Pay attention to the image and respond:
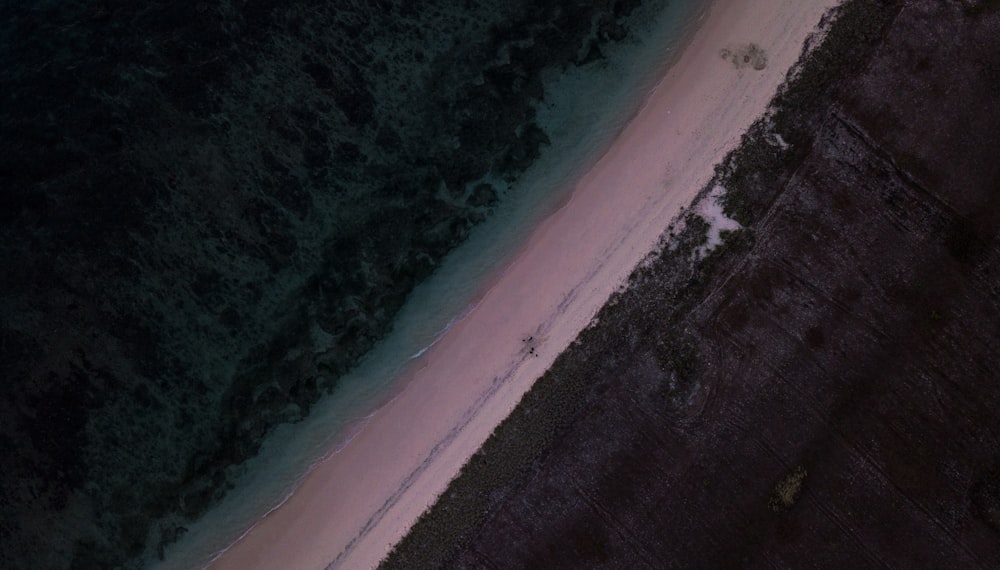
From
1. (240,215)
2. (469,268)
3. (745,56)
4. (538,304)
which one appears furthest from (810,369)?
(240,215)

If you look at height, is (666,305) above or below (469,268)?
above

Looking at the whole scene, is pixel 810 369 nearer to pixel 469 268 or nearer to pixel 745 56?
pixel 745 56

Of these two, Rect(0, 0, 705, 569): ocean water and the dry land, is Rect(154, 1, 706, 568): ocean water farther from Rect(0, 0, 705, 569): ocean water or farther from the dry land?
the dry land

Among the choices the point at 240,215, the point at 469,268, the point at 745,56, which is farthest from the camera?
the point at 469,268

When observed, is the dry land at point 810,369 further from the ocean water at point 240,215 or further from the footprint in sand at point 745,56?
the ocean water at point 240,215

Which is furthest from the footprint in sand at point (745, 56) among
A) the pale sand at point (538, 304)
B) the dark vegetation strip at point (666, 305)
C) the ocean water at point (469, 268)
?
the ocean water at point (469, 268)

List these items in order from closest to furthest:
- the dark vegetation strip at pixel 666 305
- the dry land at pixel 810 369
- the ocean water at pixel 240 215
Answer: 1. the ocean water at pixel 240 215
2. the dry land at pixel 810 369
3. the dark vegetation strip at pixel 666 305

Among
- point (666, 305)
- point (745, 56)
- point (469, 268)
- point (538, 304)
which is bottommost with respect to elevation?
point (469, 268)
